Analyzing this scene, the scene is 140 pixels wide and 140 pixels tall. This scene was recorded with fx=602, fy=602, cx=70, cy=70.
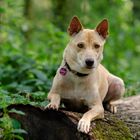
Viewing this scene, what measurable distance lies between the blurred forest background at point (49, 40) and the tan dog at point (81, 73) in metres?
0.38

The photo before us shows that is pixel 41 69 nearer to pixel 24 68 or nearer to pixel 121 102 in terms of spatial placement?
pixel 24 68

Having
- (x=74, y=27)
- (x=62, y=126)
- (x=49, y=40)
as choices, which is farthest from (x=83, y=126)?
(x=49, y=40)

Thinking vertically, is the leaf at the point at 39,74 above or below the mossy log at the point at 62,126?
above

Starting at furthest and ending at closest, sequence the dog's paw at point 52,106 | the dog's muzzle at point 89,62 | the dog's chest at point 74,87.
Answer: the dog's chest at point 74,87, the dog's muzzle at point 89,62, the dog's paw at point 52,106

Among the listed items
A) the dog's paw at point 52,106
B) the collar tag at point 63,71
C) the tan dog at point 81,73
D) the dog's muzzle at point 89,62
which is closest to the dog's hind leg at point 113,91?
the tan dog at point 81,73

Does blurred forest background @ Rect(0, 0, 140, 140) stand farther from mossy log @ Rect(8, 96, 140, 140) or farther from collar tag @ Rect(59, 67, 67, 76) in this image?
mossy log @ Rect(8, 96, 140, 140)

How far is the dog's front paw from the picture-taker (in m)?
6.14

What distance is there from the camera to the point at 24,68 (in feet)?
33.5

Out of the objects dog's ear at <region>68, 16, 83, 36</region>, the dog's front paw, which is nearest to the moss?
the dog's front paw

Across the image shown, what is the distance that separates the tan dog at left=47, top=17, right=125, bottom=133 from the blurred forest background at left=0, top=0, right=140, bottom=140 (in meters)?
0.38

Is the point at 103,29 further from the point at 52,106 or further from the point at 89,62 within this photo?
the point at 52,106

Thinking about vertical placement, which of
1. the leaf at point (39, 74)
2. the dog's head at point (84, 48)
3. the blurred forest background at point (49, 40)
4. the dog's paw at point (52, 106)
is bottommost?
the dog's paw at point (52, 106)

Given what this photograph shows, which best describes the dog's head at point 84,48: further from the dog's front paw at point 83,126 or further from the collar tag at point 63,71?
the dog's front paw at point 83,126

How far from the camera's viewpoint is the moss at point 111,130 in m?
6.32
